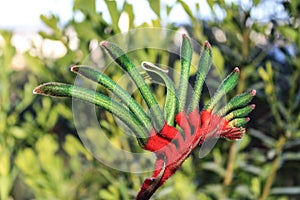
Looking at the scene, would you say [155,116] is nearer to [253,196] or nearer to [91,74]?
[91,74]

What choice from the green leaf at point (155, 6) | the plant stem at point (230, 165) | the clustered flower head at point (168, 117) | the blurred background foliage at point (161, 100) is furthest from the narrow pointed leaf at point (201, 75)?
the plant stem at point (230, 165)

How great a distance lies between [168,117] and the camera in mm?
296

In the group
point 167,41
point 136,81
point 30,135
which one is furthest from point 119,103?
point 30,135

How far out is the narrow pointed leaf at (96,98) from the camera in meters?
0.28

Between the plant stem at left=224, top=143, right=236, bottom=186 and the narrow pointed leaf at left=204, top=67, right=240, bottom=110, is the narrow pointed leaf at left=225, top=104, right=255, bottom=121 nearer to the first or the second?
the narrow pointed leaf at left=204, top=67, right=240, bottom=110

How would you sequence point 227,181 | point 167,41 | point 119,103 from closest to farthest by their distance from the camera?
point 119,103
point 167,41
point 227,181

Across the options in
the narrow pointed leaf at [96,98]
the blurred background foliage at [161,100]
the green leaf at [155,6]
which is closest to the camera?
the narrow pointed leaf at [96,98]

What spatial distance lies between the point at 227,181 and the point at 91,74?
65cm

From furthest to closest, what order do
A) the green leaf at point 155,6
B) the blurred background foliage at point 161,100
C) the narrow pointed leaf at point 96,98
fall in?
the blurred background foliage at point 161,100 → the green leaf at point 155,6 → the narrow pointed leaf at point 96,98

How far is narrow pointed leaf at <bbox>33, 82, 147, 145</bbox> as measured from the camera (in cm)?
28

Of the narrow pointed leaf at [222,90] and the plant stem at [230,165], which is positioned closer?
the narrow pointed leaf at [222,90]

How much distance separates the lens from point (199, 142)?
288 mm

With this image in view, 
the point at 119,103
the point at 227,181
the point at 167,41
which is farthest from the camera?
the point at 227,181

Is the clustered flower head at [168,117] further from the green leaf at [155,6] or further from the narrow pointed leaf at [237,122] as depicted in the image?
the green leaf at [155,6]
